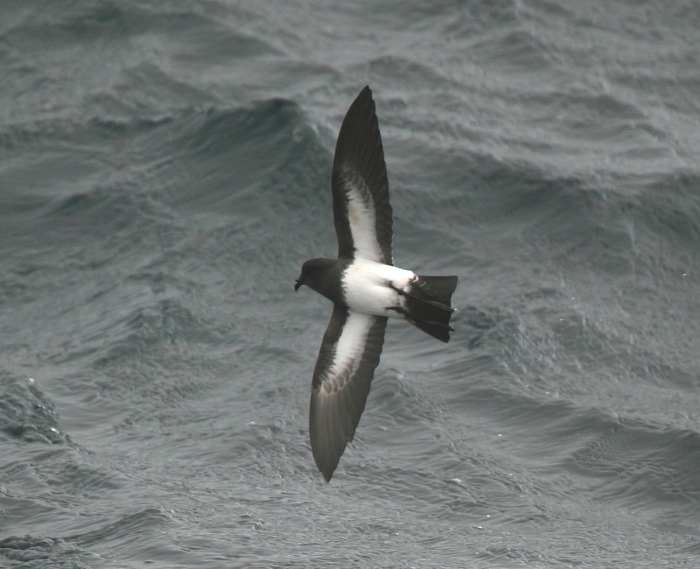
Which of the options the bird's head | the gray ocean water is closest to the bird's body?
the bird's head

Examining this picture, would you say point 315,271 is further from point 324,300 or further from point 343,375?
point 324,300

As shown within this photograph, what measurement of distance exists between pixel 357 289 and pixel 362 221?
469mm

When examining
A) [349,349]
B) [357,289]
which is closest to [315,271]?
[357,289]

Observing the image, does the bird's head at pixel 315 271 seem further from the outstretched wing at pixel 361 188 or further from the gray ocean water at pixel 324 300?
the gray ocean water at pixel 324 300

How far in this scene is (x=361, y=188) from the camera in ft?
31.2

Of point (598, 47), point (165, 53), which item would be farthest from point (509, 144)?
point (165, 53)

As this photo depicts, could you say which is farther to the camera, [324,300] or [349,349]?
[324,300]

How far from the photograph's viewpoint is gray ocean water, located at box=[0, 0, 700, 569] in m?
11.3

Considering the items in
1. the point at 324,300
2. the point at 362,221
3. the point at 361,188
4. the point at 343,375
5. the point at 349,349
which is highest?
the point at 361,188

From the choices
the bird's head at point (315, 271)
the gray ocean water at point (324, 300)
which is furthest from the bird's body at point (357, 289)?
the gray ocean water at point (324, 300)

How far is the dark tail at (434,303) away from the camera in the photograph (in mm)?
9172

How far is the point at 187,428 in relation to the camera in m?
12.5

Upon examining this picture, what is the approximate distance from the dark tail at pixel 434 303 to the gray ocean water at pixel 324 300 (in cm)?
225

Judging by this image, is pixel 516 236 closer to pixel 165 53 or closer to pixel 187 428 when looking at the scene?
pixel 187 428
